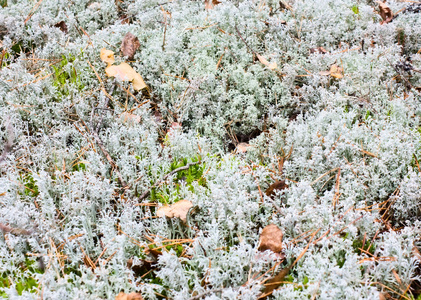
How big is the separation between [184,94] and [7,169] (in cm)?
172

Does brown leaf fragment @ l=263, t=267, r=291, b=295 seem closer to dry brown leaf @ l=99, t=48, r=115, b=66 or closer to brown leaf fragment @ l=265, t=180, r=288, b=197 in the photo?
brown leaf fragment @ l=265, t=180, r=288, b=197

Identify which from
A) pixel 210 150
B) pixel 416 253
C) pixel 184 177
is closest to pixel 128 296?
pixel 184 177

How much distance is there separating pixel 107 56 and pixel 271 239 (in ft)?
8.79

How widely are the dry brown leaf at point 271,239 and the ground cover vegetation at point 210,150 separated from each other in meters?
0.01

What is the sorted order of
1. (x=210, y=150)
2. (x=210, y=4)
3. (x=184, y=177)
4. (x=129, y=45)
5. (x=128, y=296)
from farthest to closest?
1. (x=210, y=4)
2. (x=129, y=45)
3. (x=210, y=150)
4. (x=184, y=177)
5. (x=128, y=296)

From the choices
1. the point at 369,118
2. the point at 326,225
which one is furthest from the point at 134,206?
the point at 369,118

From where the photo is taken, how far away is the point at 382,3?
441cm

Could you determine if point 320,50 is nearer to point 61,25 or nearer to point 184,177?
point 184,177

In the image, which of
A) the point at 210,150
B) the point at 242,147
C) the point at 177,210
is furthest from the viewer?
the point at 242,147

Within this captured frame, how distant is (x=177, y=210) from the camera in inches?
96.0

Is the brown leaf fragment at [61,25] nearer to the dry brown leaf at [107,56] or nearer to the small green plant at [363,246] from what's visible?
the dry brown leaf at [107,56]

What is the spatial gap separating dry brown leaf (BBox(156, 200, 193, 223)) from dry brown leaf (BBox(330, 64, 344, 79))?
6.94 feet

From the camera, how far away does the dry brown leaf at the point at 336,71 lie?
3586 mm

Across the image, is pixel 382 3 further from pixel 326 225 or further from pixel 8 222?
pixel 8 222
